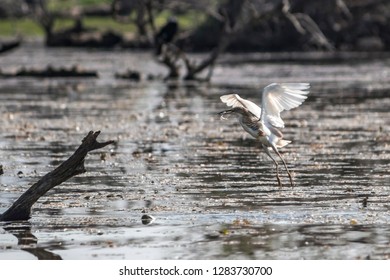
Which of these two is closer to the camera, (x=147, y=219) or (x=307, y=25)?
(x=147, y=219)

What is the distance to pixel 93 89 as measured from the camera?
3691cm

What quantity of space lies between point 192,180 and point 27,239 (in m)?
4.68

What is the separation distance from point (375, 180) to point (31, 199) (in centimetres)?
517

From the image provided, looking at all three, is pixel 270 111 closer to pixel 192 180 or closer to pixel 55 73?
pixel 192 180

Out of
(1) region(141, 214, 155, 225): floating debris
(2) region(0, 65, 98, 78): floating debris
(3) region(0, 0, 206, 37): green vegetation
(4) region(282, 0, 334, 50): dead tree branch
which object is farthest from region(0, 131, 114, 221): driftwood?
(3) region(0, 0, 206, 37): green vegetation

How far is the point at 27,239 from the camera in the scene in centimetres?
1247

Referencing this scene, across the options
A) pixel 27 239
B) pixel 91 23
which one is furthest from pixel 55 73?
pixel 91 23

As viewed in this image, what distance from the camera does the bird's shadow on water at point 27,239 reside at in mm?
11657

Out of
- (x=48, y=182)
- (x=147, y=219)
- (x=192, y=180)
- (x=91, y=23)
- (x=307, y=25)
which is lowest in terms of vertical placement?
(x=147, y=219)

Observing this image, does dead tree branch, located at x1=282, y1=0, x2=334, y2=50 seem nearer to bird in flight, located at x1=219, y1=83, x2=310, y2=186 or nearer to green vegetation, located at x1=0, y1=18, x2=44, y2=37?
bird in flight, located at x1=219, y1=83, x2=310, y2=186

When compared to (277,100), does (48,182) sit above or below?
below

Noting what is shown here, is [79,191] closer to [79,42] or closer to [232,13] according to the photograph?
[232,13]

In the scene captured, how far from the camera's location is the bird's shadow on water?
38.2ft
